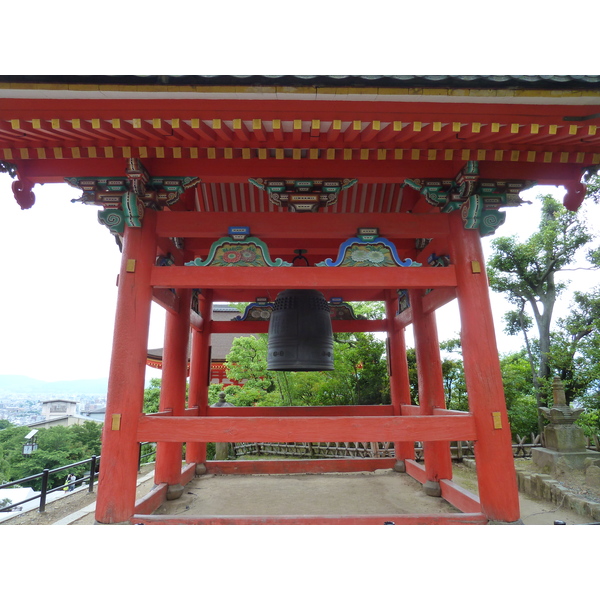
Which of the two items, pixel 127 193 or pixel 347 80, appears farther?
pixel 127 193

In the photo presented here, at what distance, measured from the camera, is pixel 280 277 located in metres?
4.32

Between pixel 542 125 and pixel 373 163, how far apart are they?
1715mm

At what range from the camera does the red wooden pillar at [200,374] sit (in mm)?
7281

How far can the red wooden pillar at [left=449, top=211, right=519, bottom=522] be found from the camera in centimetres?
390

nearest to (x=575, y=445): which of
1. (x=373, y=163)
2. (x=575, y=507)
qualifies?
(x=575, y=507)

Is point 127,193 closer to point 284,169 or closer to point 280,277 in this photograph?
point 284,169

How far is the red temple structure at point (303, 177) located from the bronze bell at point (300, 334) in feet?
3.54

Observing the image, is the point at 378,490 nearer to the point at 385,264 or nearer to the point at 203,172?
the point at 385,264

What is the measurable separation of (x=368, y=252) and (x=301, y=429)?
7.10 feet

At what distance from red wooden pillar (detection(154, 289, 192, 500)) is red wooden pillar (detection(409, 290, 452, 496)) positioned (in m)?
3.78

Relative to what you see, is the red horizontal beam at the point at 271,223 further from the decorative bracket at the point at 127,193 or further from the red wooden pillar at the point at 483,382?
the red wooden pillar at the point at 483,382

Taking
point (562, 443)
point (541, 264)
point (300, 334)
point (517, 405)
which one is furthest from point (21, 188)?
point (541, 264)

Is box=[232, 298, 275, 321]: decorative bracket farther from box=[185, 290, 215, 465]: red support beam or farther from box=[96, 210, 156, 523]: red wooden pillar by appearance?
box=[96, 210, 156, 523]: red wooden pillar

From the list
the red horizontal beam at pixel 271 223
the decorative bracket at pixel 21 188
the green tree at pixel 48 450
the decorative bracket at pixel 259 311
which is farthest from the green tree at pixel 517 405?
the green tree at pixel 48 450
